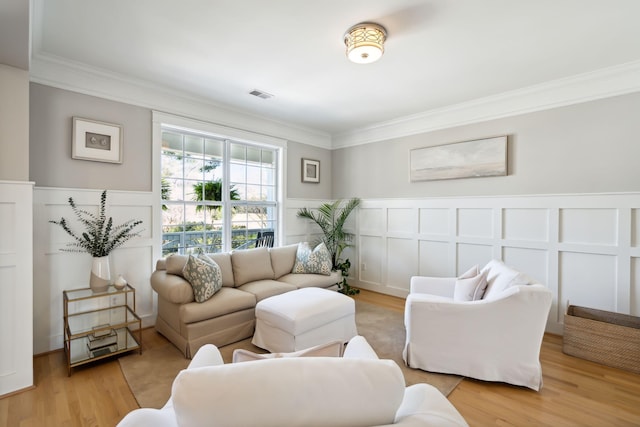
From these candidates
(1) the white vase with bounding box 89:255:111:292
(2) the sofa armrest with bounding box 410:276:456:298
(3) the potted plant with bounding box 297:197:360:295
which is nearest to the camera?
(1) the white vase with bounding box 89:255:111:292

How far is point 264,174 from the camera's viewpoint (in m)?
4.39

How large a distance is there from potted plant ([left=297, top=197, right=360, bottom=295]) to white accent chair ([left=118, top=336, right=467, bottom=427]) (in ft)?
12.0

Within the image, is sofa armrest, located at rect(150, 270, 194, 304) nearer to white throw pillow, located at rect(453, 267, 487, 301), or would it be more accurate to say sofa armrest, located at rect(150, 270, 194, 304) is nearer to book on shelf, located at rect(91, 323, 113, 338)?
book on shelf, located at rect(91, 323, 113, 338)

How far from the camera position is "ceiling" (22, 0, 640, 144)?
193 centimetres

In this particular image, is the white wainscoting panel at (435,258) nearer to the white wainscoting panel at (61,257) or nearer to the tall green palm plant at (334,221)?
the tall green palm plant at (334,221)

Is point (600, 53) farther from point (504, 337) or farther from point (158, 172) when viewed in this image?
point (158, 172)

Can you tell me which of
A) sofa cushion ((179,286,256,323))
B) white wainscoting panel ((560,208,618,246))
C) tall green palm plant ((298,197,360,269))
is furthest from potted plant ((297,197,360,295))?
white wainscoting panel ((560,208,618,246))

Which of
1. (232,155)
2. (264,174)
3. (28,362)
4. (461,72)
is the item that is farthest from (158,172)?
(461,72)

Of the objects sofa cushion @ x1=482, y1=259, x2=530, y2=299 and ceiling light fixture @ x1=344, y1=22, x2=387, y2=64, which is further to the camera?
sofa cushion @ x1=482, y1=259, x2=530, y2=299

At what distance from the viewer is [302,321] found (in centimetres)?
243

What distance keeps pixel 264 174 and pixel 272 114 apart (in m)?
0.86

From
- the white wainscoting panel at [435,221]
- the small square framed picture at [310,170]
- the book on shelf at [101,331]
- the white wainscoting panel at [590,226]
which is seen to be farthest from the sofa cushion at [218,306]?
the white wainscoting panel at [590,226]

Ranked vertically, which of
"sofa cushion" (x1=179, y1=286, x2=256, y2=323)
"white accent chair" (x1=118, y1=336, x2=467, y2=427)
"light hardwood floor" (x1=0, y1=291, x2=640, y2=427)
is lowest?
"light hardwood floor" (x1=0, y1=291, x2=640, y2=427)

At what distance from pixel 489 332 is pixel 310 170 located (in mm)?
3414
